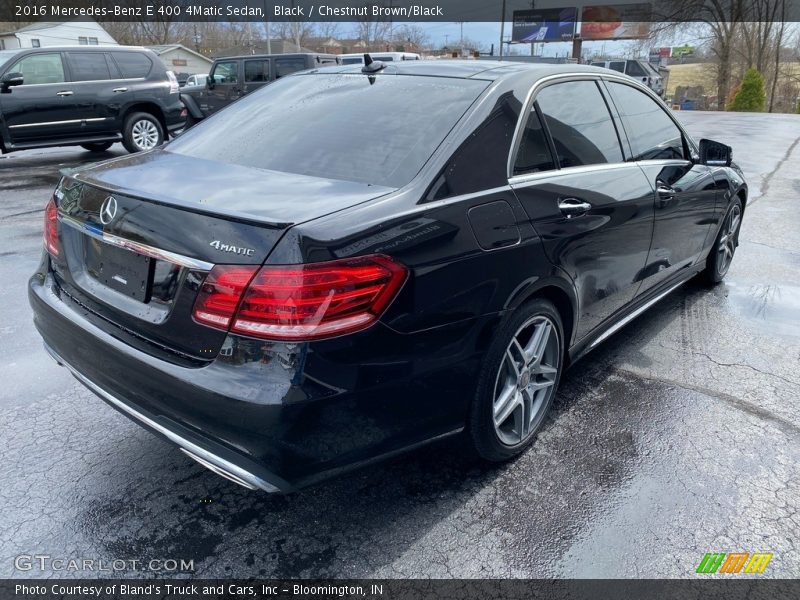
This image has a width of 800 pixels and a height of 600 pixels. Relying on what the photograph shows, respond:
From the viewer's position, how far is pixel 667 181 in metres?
3.64

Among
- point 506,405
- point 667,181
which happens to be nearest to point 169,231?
point 506,405

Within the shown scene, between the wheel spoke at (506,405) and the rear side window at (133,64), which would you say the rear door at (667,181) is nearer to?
the wheel spoke at (506,405)

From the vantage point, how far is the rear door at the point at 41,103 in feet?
32.5

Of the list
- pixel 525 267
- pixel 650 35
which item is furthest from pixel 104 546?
pixel 650 35

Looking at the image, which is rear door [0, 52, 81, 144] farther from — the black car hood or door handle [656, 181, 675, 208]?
door handle [656, 181, 675, 208]

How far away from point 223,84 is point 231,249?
656 inches

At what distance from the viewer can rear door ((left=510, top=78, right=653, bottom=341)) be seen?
104 inches

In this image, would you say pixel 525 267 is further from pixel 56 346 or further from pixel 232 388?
pixel 56 346

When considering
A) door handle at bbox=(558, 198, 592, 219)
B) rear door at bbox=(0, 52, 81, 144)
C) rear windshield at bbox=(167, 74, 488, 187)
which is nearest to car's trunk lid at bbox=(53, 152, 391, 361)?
rear windshield at bbox=(167, 74, 488, 187)

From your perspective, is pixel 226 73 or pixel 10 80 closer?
pixel 10 80

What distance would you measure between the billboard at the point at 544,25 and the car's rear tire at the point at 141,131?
2036 inches

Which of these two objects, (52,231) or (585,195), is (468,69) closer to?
(585,195)

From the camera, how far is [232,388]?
188 centimetres

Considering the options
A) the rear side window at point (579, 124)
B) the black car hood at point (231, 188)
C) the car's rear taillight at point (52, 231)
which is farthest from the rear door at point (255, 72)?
the black car hood at point (231, 188)
